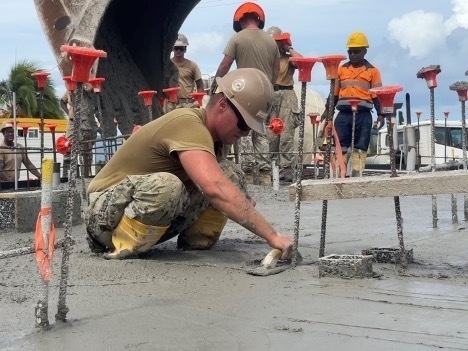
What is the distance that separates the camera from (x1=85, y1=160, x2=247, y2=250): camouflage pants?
3.69 meters

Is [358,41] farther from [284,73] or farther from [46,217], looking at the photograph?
[46,217]

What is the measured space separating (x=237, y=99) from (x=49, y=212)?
1.35m

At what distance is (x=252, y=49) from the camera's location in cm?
785

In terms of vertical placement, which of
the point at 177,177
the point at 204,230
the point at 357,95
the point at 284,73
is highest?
the point at 284,73

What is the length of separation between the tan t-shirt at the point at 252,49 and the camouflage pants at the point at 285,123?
173cm

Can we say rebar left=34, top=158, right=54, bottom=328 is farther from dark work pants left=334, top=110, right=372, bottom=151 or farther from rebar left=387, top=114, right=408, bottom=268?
dark work pants left=334, top=110, right=372, bottom=151

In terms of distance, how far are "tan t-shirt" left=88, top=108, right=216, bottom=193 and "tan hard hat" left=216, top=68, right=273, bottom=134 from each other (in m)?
0.21

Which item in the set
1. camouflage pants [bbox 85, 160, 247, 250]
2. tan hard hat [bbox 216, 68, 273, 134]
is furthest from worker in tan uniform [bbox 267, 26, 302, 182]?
tan hard hat [bbox 216, 68, 273, 134]

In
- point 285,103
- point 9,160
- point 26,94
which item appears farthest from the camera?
point 26,94

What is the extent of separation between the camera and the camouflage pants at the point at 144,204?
3.69 m

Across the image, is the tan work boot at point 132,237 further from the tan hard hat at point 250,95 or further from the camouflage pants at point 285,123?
the camouflage pants at point 285,123

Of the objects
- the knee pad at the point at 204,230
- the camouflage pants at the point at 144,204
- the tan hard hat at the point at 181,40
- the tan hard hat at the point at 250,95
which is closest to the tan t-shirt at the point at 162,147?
the camouflage pants at the point at 144,204

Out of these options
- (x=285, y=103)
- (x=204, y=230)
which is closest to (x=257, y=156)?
(x=285, y=103)

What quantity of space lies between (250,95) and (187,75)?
7126 mm
